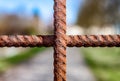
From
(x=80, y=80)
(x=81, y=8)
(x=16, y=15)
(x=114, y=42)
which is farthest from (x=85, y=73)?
(x=16, y=15)

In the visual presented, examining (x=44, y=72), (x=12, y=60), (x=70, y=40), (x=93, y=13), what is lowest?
(x=12, y=60)

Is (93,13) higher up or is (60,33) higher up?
(60,33)

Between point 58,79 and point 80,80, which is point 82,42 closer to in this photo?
point 58,79

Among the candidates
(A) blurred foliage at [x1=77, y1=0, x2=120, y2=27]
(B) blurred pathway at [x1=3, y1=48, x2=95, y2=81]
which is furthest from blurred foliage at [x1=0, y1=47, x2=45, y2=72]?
(A) blurred foliage at [x1=77, y1=0, x2=120, y2=27]

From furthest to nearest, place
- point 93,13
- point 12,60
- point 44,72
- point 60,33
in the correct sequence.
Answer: point 93,13
point 12,60
point 44,72
point 60,33

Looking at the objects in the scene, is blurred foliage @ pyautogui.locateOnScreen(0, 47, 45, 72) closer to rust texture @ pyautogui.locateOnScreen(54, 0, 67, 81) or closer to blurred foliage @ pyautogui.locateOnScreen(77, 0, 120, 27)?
blurred foliage @ pyautogui.locateOnScreen(77, 0, 120, 27)

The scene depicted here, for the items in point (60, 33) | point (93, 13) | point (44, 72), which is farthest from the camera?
point (93, 13)

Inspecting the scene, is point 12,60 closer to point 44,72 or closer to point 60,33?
point 44,72

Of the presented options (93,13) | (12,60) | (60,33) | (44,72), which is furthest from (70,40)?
(93,13)

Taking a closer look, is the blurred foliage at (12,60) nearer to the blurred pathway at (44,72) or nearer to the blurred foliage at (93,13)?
the blurred pathway at (44,72)

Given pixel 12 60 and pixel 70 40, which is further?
pixel 12 60

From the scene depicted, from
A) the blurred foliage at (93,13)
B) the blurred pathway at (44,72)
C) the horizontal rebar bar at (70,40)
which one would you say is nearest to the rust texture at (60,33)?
the horizontal rebar bar at (70,40)
